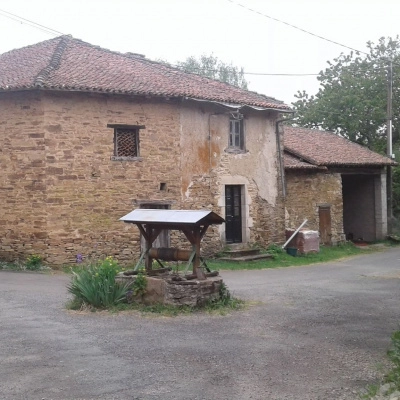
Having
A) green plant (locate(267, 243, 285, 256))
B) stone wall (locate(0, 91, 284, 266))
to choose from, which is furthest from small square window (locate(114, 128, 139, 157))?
green plant (locate(267, 243, 285, 256))

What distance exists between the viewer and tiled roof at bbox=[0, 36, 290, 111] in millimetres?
16531

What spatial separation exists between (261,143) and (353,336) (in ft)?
41.8

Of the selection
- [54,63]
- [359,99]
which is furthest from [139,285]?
[359,99]

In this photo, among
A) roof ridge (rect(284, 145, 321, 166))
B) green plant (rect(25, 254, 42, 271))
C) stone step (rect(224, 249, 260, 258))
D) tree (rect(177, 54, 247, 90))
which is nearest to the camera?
green plant (rect(25, 254, 42, 271))

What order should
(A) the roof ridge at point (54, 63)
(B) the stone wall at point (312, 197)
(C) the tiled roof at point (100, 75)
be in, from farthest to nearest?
(B) the stone wall at point (312, 197) < (C) the tiled roof at point (100, 75) < (A) the roof ridge at point (54, 63)

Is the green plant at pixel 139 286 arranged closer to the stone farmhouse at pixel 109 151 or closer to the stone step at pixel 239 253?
the stone farmhouse at pixel 109 151

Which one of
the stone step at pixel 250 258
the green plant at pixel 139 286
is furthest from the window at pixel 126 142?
the green plant at pixel 139 286

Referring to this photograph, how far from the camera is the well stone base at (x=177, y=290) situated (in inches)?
409

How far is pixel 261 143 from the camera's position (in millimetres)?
20828

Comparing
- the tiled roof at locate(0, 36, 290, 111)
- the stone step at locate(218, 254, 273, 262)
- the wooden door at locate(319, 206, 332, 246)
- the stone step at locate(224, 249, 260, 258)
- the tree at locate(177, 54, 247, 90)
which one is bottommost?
the stone step at locate(218, 254, 273, 262)

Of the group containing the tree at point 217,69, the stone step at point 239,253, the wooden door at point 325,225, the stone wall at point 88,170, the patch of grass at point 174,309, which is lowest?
the patch of grass at point 174,309

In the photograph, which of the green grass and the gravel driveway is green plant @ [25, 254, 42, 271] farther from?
the green grass

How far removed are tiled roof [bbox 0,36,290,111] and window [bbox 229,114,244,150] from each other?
74cm

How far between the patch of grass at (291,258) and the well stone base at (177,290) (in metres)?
7.00
